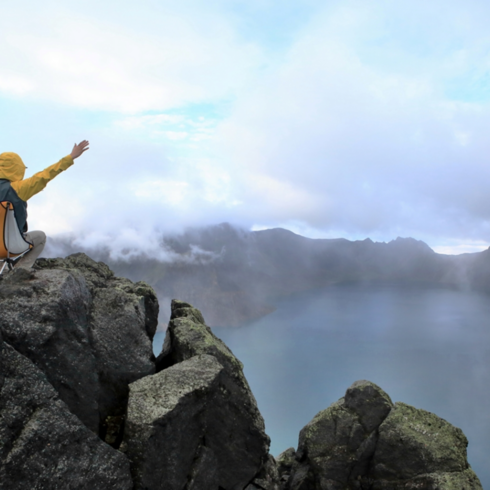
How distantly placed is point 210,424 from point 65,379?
419 centimetres

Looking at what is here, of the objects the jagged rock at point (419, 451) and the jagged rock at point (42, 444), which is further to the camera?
the jagged rock at point (419, 451)

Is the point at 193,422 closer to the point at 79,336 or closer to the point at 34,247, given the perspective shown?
the point at 79,336

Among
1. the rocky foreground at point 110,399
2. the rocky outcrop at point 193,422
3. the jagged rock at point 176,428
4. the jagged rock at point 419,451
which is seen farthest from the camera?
the jagged rock at point 419,451

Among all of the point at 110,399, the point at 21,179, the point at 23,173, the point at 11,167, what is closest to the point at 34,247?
the point at 21,179

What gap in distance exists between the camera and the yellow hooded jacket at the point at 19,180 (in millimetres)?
9477

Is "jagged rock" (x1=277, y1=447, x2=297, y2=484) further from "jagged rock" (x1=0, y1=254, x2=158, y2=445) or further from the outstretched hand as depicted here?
the outstretched hand

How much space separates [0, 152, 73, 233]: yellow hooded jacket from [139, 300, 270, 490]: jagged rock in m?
6.09

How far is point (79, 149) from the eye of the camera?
33.3 ft

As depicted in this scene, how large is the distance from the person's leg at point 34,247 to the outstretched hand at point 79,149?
2728 mm

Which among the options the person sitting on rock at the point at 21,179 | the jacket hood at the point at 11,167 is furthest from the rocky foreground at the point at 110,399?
the jacket hood at the point at 11,167

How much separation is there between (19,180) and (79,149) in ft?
5.82

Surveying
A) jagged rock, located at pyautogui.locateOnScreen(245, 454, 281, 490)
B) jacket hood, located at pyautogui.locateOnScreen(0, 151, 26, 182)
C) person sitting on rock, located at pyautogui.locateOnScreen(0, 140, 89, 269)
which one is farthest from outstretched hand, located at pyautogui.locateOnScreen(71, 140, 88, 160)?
jagged rock, located at pyautogui.locateOnScreen(245, 454, 281, 490)

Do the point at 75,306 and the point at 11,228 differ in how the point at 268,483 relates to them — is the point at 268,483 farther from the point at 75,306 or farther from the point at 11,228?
the point at 11,228

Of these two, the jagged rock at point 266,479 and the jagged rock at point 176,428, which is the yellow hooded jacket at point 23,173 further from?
the jagged rock at point 266,479
